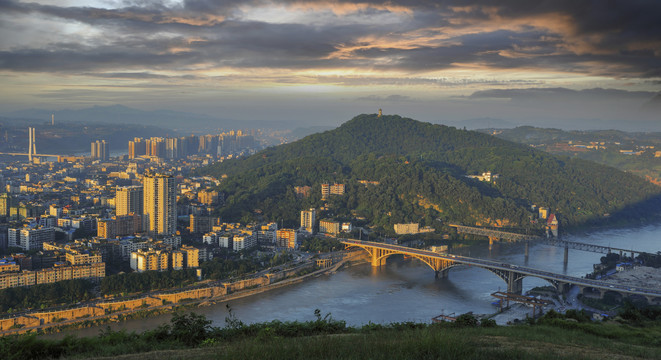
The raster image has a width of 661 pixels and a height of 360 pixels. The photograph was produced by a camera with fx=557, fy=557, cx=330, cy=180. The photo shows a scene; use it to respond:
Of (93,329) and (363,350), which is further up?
(363,350)

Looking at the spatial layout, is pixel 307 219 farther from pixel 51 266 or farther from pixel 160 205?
pixel 51 266

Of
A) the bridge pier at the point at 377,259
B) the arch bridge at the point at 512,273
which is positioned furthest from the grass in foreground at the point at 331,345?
the bridge pier at the point at 377,259

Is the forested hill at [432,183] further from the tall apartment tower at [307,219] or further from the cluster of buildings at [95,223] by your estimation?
the cluster of buildings at [95,223]

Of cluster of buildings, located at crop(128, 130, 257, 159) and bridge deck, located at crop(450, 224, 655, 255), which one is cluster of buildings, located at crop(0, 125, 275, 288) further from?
cluster of buildings, located at crop(128, 130, 257, 159)

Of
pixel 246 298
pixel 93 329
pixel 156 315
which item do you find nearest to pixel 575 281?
pixel 246 298

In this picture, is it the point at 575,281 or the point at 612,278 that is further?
the point at 612,278

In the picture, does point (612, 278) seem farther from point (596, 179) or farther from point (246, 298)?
point (596, 179)

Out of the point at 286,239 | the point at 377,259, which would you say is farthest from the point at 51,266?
the point at 377,259

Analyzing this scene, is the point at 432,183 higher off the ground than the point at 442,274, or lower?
higher
